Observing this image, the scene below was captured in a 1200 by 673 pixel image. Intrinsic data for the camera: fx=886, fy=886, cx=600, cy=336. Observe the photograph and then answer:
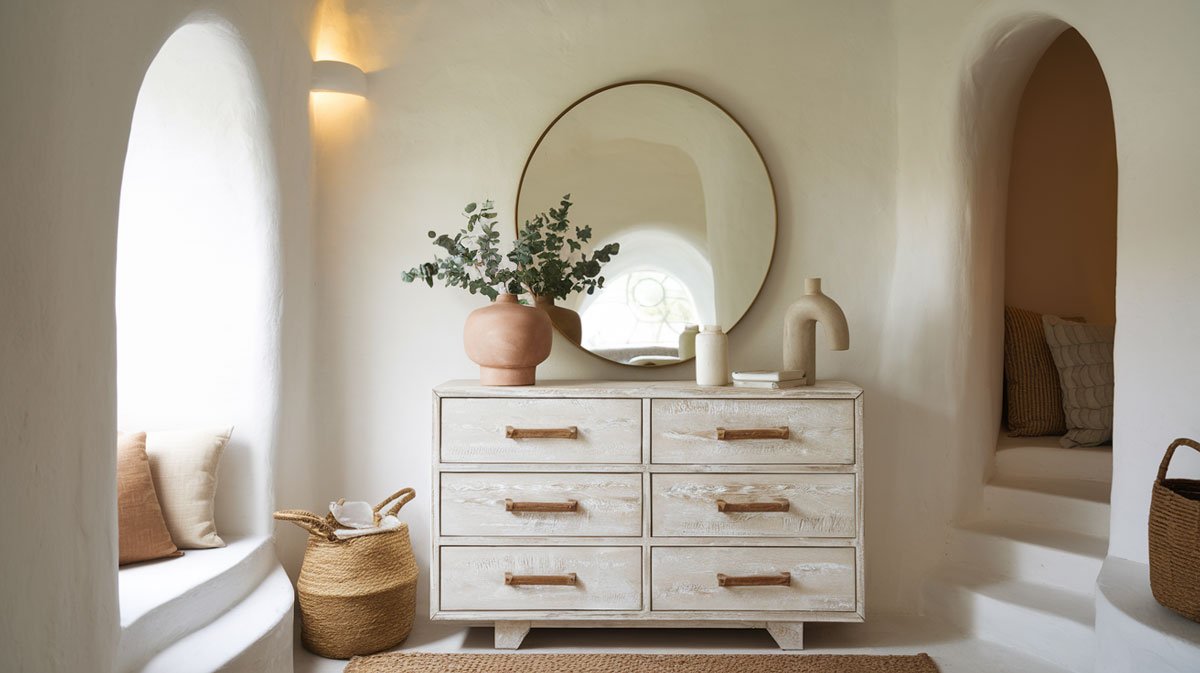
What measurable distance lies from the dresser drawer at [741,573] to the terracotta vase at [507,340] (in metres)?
0.72

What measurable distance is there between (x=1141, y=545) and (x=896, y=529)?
0.85 m

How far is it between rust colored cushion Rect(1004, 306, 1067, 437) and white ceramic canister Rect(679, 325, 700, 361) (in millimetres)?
1280

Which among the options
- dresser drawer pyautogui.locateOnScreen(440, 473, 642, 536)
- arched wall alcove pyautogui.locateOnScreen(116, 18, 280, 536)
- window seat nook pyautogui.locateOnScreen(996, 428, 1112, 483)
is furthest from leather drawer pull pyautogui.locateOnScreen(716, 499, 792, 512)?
arched wall alcove pyautogui.locateOnScreen(116, 18, 280, 536)

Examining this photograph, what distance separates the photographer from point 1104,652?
2.29 m

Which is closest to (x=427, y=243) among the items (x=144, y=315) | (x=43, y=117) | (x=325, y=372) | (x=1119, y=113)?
(x=325, y=372)

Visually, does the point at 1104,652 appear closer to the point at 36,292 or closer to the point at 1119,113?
the point at 1119,113

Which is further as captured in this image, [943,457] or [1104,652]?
[943,457]

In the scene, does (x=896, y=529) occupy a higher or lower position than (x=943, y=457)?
lower

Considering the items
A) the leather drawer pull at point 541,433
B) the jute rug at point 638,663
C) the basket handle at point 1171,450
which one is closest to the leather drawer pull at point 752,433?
the leather drawer pull at point 541,433

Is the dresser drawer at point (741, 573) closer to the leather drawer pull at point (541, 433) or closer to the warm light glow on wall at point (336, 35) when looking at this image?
the leather drawer pull at point (541, 433)

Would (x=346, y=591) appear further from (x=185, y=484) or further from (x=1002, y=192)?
(x=1002, y=192)

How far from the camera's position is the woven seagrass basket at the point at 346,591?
108 inches

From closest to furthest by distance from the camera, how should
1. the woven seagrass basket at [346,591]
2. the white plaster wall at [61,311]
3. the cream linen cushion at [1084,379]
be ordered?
the white plaster wall at [61,311], the woven seagrass basket at [346,591], the cream linen cushion at [1084,379]

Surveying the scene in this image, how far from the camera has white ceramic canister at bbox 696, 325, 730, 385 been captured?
2.92 meters
